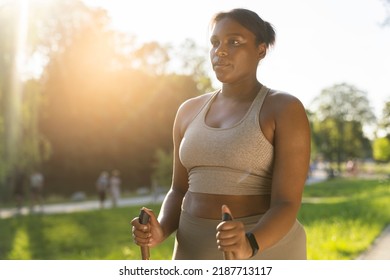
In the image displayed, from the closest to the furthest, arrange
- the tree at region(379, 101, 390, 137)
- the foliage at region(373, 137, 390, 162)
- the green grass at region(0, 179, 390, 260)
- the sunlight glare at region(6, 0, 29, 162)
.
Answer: the green grass at region(0, 179, 390, 260) → the tree at region(379, 101, 390, 137) → the foliage at region(373, 137, 390, 162) → the sunlight glare at region(6, 0, 29, 162)

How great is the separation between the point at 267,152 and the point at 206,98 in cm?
33

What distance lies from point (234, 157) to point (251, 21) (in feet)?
1.28

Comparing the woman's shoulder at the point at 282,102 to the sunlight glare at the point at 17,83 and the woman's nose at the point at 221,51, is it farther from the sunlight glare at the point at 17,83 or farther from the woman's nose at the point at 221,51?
the sunlight glare at the point at 17,83

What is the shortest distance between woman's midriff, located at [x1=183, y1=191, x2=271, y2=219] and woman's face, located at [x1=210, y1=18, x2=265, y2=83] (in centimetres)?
34

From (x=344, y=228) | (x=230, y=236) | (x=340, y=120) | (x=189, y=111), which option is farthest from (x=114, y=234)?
(x=340, y=120)

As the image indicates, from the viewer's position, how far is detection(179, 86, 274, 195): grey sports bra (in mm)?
1761

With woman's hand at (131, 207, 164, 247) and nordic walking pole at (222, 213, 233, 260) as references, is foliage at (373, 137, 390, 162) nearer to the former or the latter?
woman's hand at (131, 207, 164, 247)

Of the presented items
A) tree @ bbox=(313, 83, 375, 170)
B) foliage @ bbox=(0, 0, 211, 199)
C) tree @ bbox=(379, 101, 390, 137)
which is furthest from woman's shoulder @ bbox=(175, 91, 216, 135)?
tree @ bbox=(313, 83, 375, 170)

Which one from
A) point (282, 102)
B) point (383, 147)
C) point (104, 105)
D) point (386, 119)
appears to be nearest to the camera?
point (282, 102)

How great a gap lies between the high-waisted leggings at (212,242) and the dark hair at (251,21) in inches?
20.2

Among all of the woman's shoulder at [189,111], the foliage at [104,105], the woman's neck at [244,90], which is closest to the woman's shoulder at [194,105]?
the woman's shoulder at [189,111]

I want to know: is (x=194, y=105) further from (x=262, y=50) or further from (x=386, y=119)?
(x=386, y=119)

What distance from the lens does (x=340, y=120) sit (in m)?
33.7
